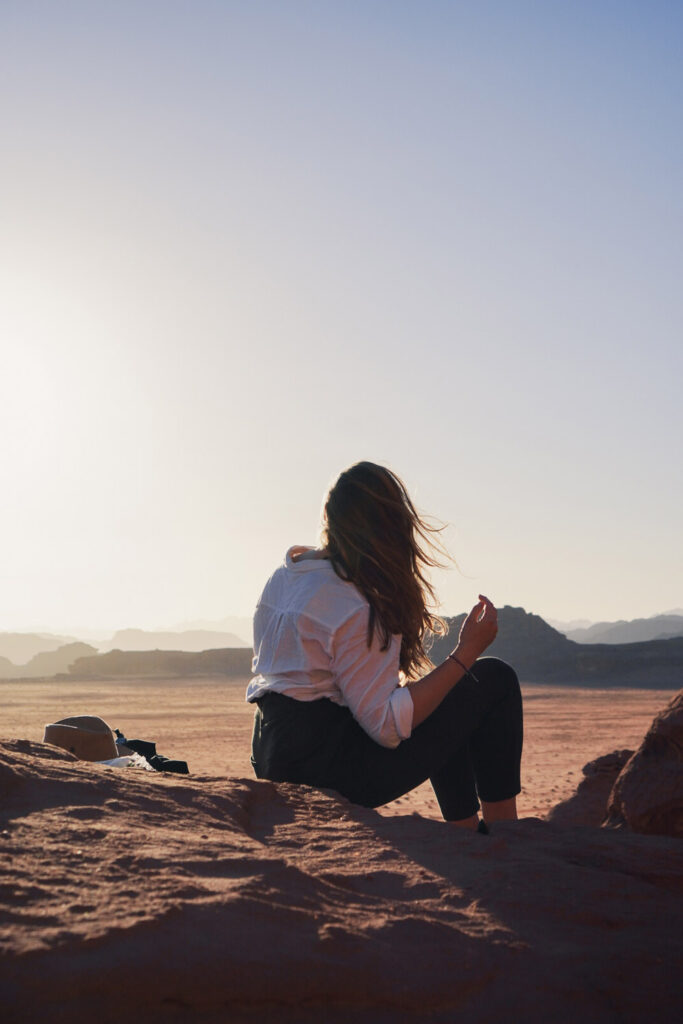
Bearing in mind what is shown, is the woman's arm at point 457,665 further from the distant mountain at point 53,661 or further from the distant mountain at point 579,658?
the distant mountain at point 53,661

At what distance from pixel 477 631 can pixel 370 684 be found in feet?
1.37

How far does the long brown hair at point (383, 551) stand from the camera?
2.46m

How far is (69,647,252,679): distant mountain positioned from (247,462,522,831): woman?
112 ft

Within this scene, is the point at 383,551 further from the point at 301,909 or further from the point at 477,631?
the point at 301,909

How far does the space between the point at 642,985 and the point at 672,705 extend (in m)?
1.91

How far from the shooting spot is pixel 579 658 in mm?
33531

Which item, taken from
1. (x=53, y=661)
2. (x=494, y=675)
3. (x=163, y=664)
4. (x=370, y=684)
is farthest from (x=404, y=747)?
(x=53, y=661)

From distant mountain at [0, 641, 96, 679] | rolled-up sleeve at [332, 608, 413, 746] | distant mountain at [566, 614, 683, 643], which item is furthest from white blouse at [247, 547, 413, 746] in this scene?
distant mountain at [566, 614, 683, 643]

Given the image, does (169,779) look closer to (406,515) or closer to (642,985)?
(406,515)

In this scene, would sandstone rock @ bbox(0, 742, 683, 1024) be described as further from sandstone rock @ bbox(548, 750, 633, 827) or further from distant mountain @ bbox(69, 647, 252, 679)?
distant mountain @ bbox(69, 647, 252, 679)

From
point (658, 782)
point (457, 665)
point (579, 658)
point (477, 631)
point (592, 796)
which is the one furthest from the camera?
point (579, 658)

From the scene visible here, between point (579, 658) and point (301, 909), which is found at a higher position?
point (301, 909)

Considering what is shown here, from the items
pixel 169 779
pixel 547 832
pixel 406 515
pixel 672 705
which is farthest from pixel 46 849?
pixel 672 705

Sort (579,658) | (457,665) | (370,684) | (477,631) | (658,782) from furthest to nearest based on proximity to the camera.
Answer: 1. (579,658)
2. (658,782)
3. (477,631)
4. (457,665)
5. (370,684)
